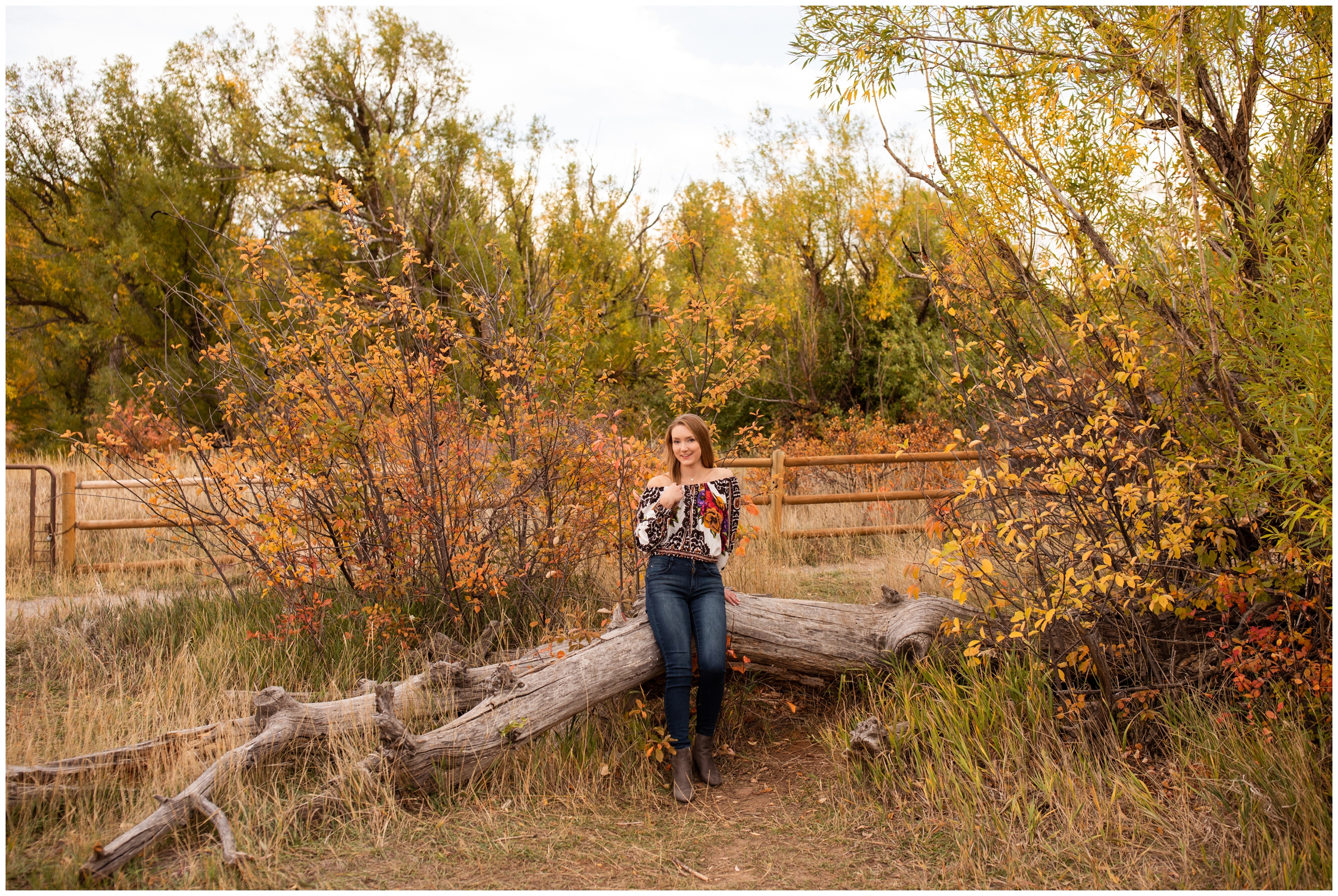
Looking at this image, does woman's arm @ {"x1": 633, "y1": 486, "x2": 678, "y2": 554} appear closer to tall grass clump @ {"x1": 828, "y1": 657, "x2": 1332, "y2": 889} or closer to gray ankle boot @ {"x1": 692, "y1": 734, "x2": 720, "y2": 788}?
gray ankle boot @ {"x1": 692, "y1": 734, "x2": 720, "y2": 788}

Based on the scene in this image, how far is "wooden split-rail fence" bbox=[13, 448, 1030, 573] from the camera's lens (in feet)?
24.2

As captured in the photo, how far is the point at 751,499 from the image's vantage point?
8031mm

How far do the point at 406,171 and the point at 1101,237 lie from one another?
11.9m

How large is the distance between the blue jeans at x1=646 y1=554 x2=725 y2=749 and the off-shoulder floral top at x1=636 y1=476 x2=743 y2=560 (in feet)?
0.18

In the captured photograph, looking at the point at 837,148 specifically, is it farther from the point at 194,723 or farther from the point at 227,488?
the point at 194,723


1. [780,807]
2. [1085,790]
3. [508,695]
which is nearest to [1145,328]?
[1085,790]

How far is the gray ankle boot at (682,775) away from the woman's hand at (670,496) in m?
1.05

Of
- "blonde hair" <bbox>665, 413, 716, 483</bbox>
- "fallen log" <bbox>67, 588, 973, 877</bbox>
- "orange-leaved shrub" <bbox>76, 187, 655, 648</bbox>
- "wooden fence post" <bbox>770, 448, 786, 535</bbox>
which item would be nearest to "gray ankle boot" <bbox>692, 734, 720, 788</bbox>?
"fallen log" <bbox>67, 588, 973, 877</bbox>

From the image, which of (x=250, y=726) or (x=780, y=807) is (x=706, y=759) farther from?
(x=250, y=726)

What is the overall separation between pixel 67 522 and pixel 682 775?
6204 millimetres

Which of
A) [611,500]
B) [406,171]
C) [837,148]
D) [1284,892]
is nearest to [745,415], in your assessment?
[837,148]

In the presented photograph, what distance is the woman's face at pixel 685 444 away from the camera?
13.7ft

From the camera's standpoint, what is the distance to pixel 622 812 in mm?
3752

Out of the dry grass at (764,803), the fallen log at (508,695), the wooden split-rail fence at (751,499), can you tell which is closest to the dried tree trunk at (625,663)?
the fallen log at (508,695)
